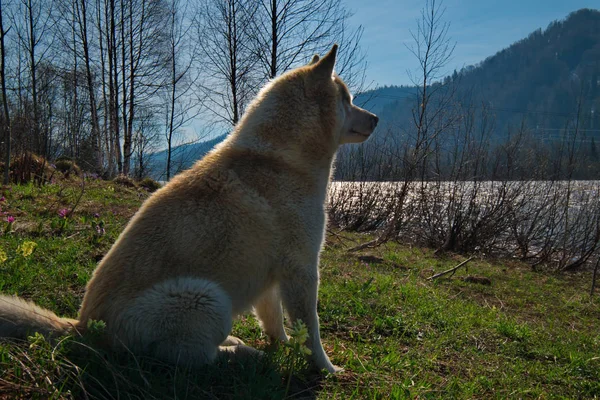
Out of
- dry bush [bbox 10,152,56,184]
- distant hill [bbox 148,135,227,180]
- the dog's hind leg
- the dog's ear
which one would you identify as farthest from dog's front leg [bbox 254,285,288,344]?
distant hill [bbox 148,135,227,180]

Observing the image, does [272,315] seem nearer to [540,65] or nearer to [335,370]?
[335,370]

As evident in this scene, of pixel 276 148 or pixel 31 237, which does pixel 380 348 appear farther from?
pixel 31 237

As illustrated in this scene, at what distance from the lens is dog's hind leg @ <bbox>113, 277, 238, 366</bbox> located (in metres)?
2.09

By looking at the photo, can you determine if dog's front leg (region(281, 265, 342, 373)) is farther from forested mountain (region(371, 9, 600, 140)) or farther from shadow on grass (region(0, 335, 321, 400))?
forested mountain (region(371, 9, 600, 140))

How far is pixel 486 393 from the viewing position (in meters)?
2.97

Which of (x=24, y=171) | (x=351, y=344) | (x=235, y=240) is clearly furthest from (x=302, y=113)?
(x=24, y=171)

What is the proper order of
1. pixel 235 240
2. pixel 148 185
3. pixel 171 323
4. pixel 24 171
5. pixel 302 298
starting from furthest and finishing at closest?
pixel 148 185 → pixel 24 171 → pixel 302 298 → pixel 235 240 → pixel 171 323

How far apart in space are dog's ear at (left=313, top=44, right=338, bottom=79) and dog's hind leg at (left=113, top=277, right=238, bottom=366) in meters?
1.85

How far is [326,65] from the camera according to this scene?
3148 mm

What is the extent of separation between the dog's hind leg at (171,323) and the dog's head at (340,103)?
173 centimetres

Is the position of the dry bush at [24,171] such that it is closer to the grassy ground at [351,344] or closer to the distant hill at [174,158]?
the grassy ground at [351,344]

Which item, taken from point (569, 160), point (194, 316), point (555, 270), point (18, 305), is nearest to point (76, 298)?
point (18, 305)

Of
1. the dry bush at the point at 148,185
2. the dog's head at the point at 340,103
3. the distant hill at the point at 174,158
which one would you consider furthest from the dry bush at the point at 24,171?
the distant hill at the point at 174,158

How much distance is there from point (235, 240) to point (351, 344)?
1.59 metres
